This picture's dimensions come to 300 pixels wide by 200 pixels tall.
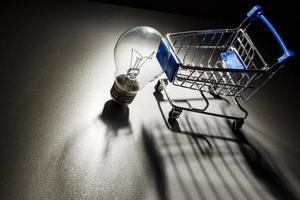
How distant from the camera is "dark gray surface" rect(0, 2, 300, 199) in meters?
0.78

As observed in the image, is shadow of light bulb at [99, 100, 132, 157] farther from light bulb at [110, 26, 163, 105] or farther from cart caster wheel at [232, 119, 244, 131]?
cart caster wheel at [232, 119, 244, 131]

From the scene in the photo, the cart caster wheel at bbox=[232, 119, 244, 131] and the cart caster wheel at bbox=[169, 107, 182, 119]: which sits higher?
the cart caster wheel at bbox=[169, 107, 182, 119]

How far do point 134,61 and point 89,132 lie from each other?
257mm

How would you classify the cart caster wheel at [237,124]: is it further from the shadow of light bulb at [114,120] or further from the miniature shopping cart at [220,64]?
the shadow of light bulb at [114,120]

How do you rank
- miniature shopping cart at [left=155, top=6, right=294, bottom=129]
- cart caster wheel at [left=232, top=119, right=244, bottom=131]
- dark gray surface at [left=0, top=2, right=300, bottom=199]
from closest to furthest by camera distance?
dark gray surface at [left=0, top=2, right=300, bottom=199] < miniature shopping cart at [left=155, top=6, right=294, bottom=129] < cart caster wheel at [left=232, top=119, right=244, bottom=131]

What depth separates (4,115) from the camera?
85 centimetres

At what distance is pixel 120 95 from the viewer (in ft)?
3.05

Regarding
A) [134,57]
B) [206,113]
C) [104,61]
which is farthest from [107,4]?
[206,113]

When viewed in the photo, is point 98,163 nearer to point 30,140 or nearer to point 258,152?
point 30,140

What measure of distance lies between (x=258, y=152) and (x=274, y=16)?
0.91 metres

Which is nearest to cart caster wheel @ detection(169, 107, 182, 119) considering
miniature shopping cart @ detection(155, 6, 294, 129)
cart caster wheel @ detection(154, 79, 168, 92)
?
miniature shopping cart @ detection(155, 6, 294, 129)

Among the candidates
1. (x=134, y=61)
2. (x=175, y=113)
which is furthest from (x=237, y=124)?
(x=134, y=61)

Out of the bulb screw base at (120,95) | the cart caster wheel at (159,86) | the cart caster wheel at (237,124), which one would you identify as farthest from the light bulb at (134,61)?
the cart caster wheel at (237,124)

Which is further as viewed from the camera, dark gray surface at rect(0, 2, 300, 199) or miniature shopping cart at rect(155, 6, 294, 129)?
miniature shopping cart at rect(155, 6, 294, 129)
